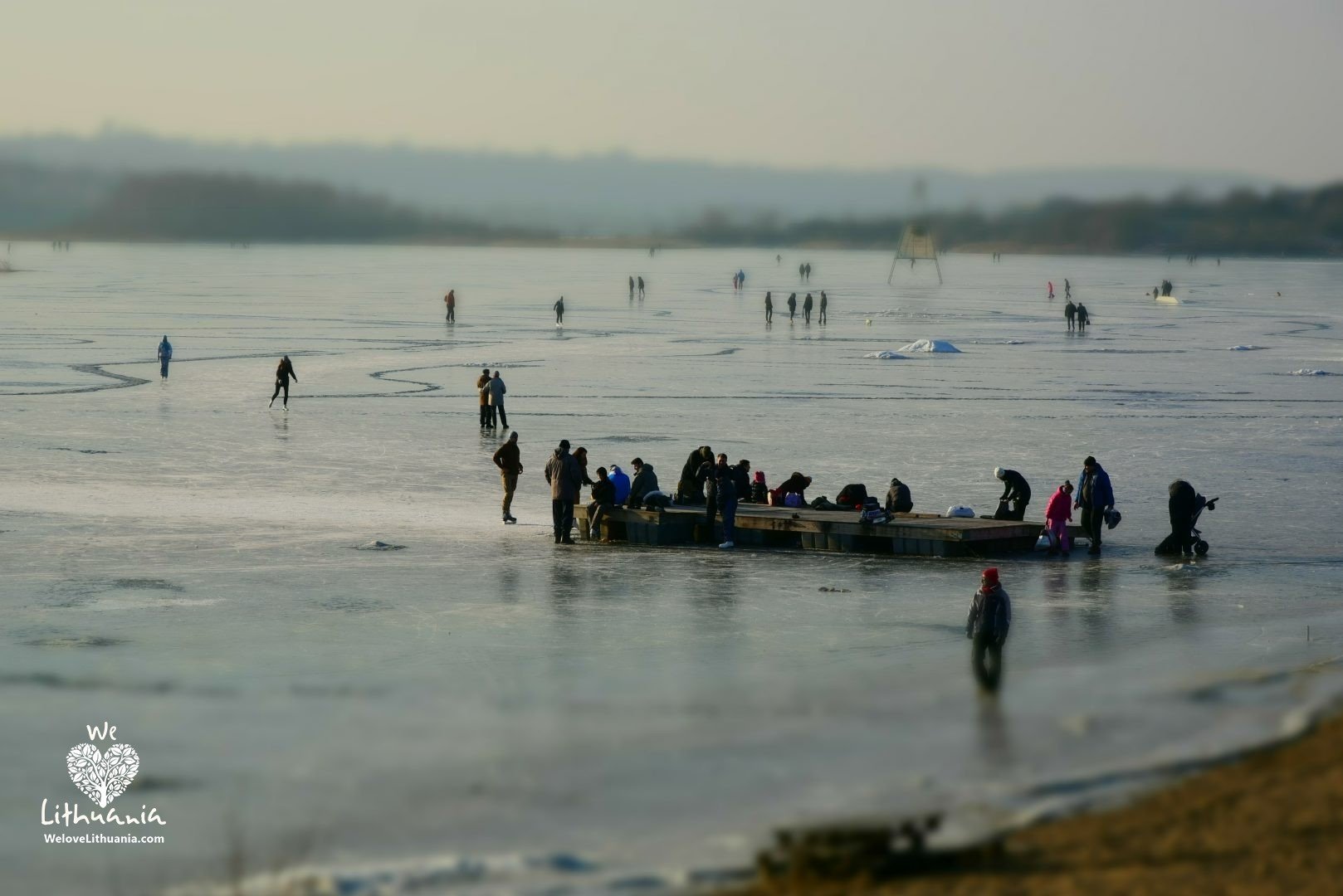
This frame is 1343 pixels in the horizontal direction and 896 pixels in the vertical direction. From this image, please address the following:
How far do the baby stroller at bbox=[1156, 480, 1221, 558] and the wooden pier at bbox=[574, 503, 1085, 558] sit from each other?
1069mm

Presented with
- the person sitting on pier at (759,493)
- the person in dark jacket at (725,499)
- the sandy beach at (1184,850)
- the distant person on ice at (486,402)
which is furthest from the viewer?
the distant person on ice at (486,402)

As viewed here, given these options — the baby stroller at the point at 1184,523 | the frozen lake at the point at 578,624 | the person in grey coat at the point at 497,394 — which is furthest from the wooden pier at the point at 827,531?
the person in grey coat at the point at 497,394

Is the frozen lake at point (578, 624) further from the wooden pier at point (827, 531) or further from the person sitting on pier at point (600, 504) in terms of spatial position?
the person sitting on pier at point (600, 504)

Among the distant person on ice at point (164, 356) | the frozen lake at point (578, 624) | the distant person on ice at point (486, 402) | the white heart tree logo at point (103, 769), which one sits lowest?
the white heart tree logo at point (103, 769)

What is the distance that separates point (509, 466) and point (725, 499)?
3.05m

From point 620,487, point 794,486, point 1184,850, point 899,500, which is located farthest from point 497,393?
point 1184,850

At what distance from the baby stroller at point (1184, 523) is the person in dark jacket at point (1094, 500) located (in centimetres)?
67

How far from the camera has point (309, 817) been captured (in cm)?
905

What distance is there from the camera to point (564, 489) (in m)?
18.8

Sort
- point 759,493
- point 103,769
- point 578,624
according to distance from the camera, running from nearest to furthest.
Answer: point 103,769 → point 578,624 → point 759,493

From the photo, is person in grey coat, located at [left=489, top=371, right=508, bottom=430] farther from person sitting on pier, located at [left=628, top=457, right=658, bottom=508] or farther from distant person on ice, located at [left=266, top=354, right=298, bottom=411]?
person sitting on pier, located at [left=628, top=457, right=658, bottom=508]

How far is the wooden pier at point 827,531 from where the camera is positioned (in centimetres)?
1792

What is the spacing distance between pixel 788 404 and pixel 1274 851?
24384 mm

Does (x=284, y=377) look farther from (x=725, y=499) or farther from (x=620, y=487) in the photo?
(x=725, y=499)
